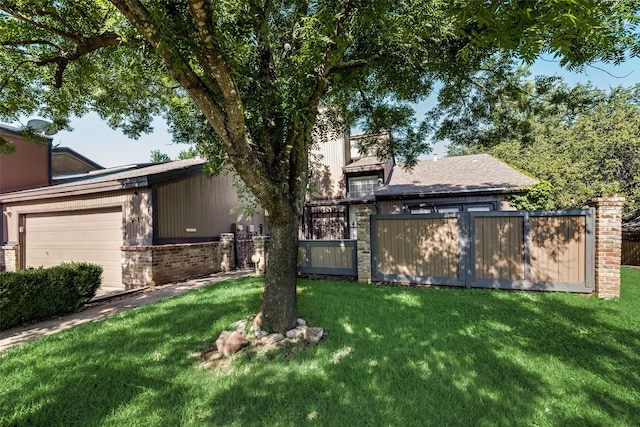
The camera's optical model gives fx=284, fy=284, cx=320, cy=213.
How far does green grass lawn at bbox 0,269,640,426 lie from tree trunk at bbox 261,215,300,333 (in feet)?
1.94

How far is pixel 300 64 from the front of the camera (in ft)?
13.3

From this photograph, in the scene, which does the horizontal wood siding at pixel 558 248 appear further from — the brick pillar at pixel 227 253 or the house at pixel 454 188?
the brick pillar at pixel 227 253

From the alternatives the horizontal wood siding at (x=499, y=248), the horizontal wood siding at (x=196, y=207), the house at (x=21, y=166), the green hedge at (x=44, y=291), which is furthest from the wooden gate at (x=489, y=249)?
the house at (x=21, y=166)

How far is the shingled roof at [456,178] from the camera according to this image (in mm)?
10844

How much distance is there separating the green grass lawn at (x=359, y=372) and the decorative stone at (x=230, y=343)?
0.69ft

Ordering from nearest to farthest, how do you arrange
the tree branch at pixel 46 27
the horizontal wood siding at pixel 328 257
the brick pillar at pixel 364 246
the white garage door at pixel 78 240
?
1. the tree branch at pixel 46 27
2. the brick pillar at pixel 364 246
3. the horizontal wood siding at pixel 328 257
4. the white garage door at pixel 78 240

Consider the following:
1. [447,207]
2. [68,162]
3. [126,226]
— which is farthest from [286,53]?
[68,162]

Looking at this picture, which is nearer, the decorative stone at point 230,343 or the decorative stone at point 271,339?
the decorative stone at point 230,343

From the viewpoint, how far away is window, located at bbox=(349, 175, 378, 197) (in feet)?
47.4

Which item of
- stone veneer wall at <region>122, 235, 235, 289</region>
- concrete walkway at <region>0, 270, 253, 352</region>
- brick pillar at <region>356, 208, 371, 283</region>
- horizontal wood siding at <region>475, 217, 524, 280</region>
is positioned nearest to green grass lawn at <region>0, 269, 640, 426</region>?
concrete walkway at <region>0, 270, 253, 352</region>

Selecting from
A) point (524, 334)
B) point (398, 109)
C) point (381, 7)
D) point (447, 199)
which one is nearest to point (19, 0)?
point (381, 7)

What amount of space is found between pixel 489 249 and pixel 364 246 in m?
2.94

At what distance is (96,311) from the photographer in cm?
609

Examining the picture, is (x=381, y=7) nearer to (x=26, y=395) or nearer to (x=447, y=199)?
(x=26, y=395)
